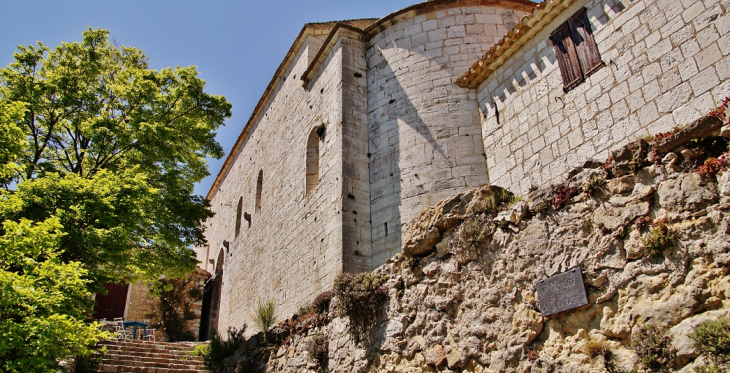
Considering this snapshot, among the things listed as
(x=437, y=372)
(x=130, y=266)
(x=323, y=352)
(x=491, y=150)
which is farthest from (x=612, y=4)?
(x=130, y=266)

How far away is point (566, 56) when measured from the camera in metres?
8.71

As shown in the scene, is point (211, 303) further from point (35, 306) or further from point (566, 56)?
point (566, 56)

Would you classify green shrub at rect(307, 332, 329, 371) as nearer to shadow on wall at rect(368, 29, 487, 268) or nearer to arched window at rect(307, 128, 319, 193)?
shadow on wall at rect(368, 29, 487, 268)

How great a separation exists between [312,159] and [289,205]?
1.43 m

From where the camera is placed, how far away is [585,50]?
8.38 m

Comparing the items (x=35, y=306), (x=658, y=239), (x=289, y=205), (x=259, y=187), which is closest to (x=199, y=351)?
(x=289, y=205)

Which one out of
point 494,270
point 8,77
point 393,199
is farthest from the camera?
point 8,77

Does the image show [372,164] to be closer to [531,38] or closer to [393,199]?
[393,199]

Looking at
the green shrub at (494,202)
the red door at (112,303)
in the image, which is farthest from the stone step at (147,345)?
the green shrub at (494,202)

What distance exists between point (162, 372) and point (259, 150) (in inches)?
327

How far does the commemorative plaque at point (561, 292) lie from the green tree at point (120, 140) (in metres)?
7.65

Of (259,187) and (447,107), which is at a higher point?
(259,187)

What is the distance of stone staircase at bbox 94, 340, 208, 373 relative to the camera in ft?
37.4

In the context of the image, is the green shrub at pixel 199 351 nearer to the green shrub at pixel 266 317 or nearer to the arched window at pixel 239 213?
the green shrub at pixel 266 317
